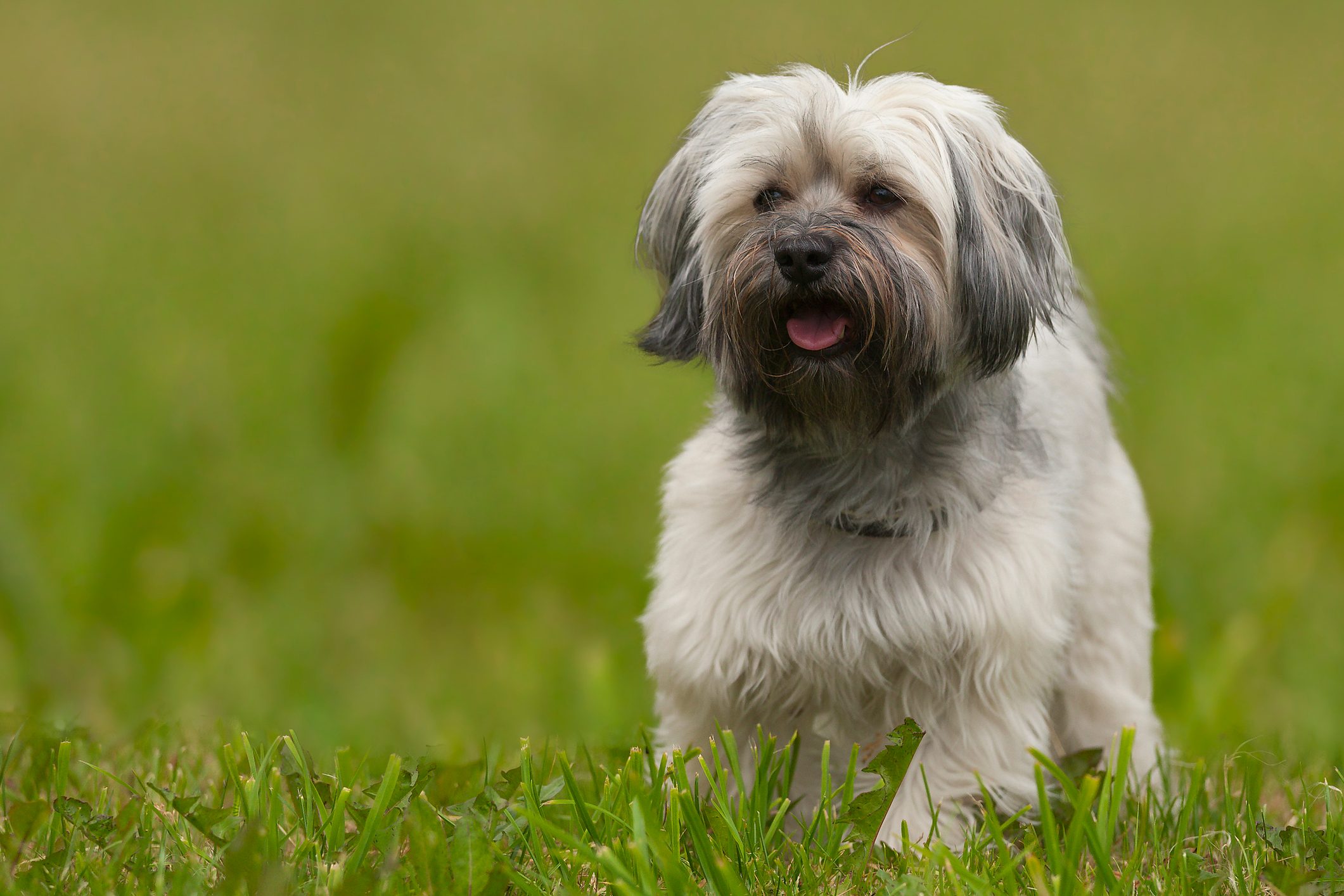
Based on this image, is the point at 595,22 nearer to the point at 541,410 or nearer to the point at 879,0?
the point at 879,0

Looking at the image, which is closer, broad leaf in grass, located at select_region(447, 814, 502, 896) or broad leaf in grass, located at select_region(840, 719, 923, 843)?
broad leaf in grass, located at select_region(447, 814, 502, 896)

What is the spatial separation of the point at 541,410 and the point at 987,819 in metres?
5.25

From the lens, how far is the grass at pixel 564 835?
8.84ft

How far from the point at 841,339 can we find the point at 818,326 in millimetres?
56

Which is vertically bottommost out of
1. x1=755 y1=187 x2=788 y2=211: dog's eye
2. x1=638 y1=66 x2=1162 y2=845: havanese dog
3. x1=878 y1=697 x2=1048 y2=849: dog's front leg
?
x1=878 y1=697 x2=1048 y2=849: dog's front leg

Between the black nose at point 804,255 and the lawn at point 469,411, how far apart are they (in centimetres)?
78

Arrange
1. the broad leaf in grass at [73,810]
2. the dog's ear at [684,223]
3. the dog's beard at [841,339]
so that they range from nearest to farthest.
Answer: the broad leaf in grass at [73,810]
the dog's beard at [841,339]
the dog's ear at [684,223]

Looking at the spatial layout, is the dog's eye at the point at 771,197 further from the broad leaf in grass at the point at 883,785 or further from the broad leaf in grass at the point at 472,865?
the broad leaf in grass at the point at 472,865

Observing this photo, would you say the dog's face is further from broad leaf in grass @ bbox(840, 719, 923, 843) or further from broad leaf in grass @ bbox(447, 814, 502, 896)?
broad leaf in grass @ bbox(447, 814, 502, 896)

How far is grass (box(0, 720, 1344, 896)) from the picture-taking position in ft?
Answer: 8.84

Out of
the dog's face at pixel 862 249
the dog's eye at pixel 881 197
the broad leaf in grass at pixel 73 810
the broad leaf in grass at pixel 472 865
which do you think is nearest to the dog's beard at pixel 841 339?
the dog's face at pixel 862 249

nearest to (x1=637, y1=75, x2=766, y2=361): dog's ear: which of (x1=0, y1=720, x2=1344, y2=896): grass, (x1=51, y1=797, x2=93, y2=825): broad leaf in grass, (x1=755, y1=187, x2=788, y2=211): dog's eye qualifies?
(x1=755, y1=187, x2=788, y2=211): dog's eye

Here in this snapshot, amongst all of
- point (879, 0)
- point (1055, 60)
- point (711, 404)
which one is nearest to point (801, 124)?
point (711, 404)

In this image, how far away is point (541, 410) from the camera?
793cm
